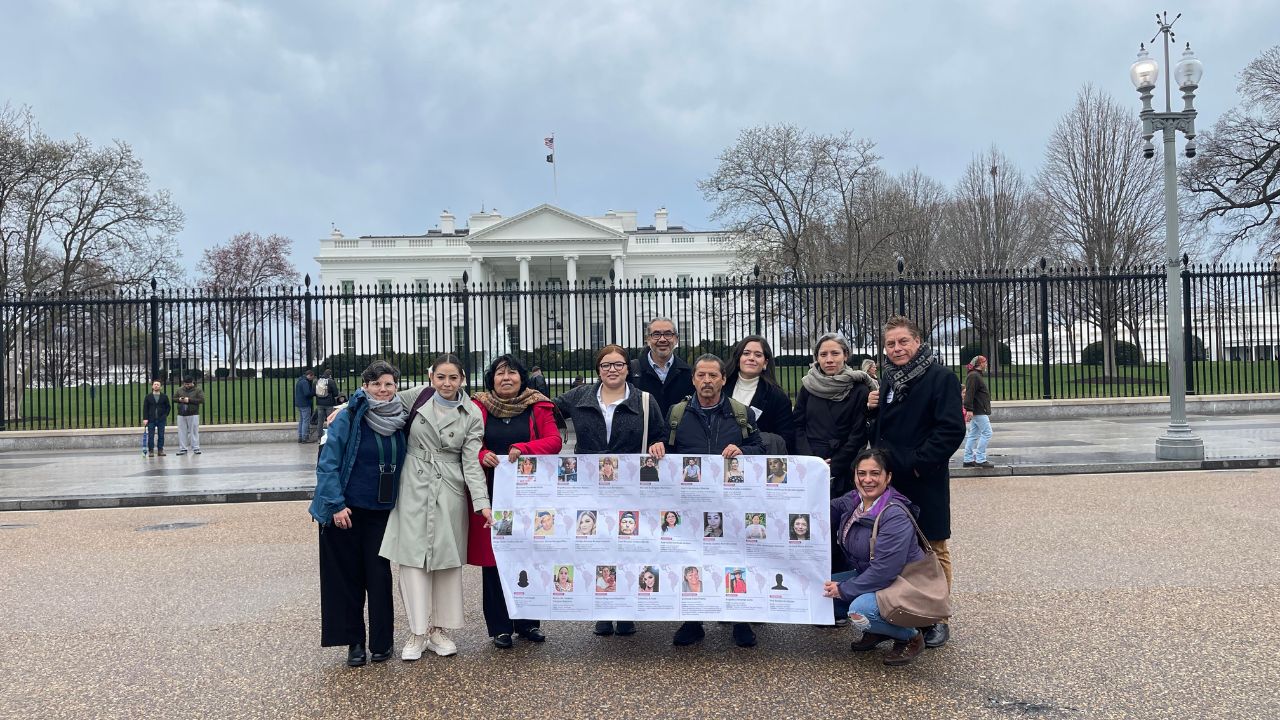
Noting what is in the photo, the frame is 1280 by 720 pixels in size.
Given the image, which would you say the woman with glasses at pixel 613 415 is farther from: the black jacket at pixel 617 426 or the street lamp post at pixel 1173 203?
the street lamp post at pixel 1173 203

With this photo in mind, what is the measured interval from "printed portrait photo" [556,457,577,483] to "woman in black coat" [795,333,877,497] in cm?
137

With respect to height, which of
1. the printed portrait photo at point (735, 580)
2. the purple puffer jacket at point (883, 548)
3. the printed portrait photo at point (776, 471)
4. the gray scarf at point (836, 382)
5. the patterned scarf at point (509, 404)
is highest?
the gray scarf at point (836, 382)

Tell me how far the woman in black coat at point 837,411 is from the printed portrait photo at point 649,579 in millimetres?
1154

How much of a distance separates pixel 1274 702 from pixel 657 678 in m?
2.67

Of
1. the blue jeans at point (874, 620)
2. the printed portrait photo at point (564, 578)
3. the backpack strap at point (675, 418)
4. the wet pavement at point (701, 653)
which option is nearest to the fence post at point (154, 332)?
the wet pavement at point (701, 653)

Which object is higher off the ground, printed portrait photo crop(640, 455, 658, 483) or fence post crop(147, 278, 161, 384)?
fence post crop(147, 278, 161, 384)

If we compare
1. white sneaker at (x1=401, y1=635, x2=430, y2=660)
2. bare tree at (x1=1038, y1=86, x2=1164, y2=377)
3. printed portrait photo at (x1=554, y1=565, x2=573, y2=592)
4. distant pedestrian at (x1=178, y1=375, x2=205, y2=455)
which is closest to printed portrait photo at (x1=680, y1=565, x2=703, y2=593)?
printed portrait photo at (x1=554, y1=565, x2=573, y2=592)

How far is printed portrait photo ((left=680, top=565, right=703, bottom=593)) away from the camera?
4.50 metres

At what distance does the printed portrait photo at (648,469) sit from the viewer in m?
4.59

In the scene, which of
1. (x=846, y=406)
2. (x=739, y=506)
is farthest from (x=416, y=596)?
(x=846, y=406)

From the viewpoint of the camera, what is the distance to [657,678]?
4.14 m

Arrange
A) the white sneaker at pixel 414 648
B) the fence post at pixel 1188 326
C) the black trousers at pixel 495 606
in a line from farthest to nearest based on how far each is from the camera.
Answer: the fence post at pixel 1188 326 → the black trousers at pixel 495 606 → the white sneaker at pixel 414 648

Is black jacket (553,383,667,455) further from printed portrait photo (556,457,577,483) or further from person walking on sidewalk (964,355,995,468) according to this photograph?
person walking on sidewalk (964,355,995,468)

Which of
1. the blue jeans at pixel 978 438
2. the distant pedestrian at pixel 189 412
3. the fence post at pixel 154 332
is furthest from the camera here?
the fence post at pixel 154 332
